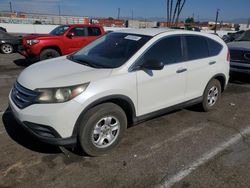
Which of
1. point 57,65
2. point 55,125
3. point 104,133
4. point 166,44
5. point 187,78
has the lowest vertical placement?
point 104,133

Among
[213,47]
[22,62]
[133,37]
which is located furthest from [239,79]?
[22,62]

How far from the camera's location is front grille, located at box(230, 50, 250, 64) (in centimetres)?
763

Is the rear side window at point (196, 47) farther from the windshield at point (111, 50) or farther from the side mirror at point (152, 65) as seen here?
the side mirror at point (152, 65)

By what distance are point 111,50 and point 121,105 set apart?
104 cm

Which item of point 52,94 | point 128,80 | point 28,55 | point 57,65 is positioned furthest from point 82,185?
point 28,55

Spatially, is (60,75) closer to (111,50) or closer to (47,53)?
(111,50)

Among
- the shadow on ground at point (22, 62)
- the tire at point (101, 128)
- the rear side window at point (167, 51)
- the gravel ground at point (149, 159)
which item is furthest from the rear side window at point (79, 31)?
the tire at point (101, 128)

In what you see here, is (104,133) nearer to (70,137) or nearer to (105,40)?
(70,137)

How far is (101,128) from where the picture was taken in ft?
11.2

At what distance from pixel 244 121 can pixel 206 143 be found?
1486 millimetres

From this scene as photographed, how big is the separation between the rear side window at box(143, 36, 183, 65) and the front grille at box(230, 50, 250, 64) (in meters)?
4.31

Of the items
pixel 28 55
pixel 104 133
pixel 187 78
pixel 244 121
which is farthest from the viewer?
pixel 28 55

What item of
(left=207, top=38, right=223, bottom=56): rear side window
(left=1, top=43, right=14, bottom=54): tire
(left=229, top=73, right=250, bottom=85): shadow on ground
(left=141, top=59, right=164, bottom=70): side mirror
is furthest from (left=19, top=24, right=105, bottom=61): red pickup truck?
(left=141, top=59, right=164, bottom=70): side mirror

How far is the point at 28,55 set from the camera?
968cm
